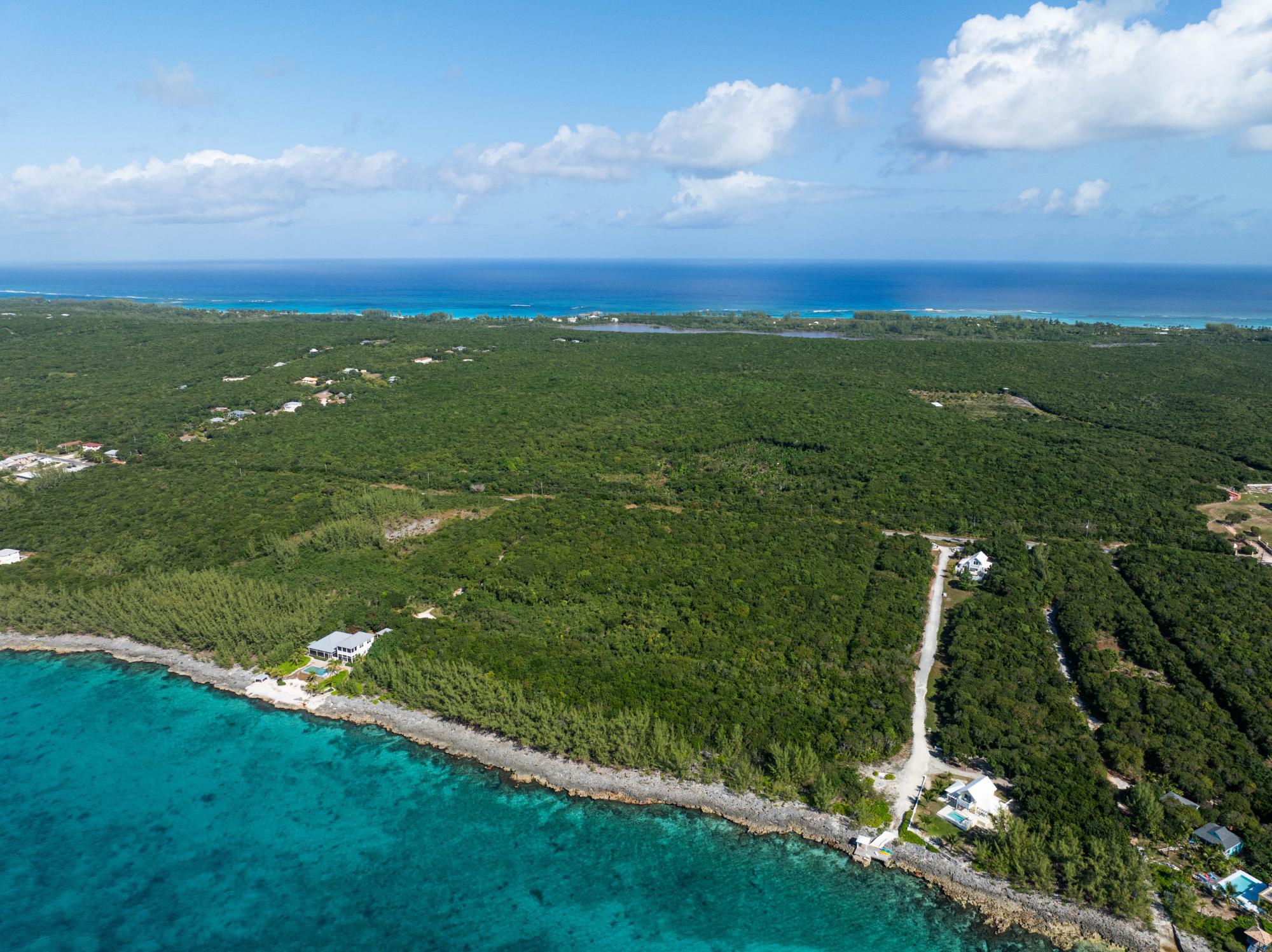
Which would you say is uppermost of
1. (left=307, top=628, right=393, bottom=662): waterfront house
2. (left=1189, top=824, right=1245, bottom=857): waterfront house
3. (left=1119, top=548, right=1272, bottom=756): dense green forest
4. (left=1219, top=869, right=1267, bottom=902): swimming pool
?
(left=1119, top=548, right=1272, bottom=756): dense green forest

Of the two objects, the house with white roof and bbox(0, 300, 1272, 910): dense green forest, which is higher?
bbox(0, 300, 1272, 910): dense green forest

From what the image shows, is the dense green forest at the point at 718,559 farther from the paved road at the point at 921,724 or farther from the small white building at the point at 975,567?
the small white building at the point at 975,567

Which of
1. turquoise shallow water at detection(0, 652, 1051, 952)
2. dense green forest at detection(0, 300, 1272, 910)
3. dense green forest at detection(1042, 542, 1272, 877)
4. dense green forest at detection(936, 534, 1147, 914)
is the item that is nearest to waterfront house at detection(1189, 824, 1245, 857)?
dense green forest at detection(1042, 542, 1272, 877)

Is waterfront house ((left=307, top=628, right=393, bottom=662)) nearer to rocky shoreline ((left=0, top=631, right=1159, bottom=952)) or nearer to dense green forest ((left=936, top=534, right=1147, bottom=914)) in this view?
rocky shoreline ((left=0, top=631, right=1159, bottom=952))

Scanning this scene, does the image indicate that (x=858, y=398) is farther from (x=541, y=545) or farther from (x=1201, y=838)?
(x=1201, y=838)

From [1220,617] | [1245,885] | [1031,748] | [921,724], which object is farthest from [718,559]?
[1245,885]

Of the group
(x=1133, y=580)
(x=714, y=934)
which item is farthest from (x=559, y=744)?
(x=1133, y=580)

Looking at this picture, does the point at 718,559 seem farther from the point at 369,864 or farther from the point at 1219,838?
the point at 1219,838
